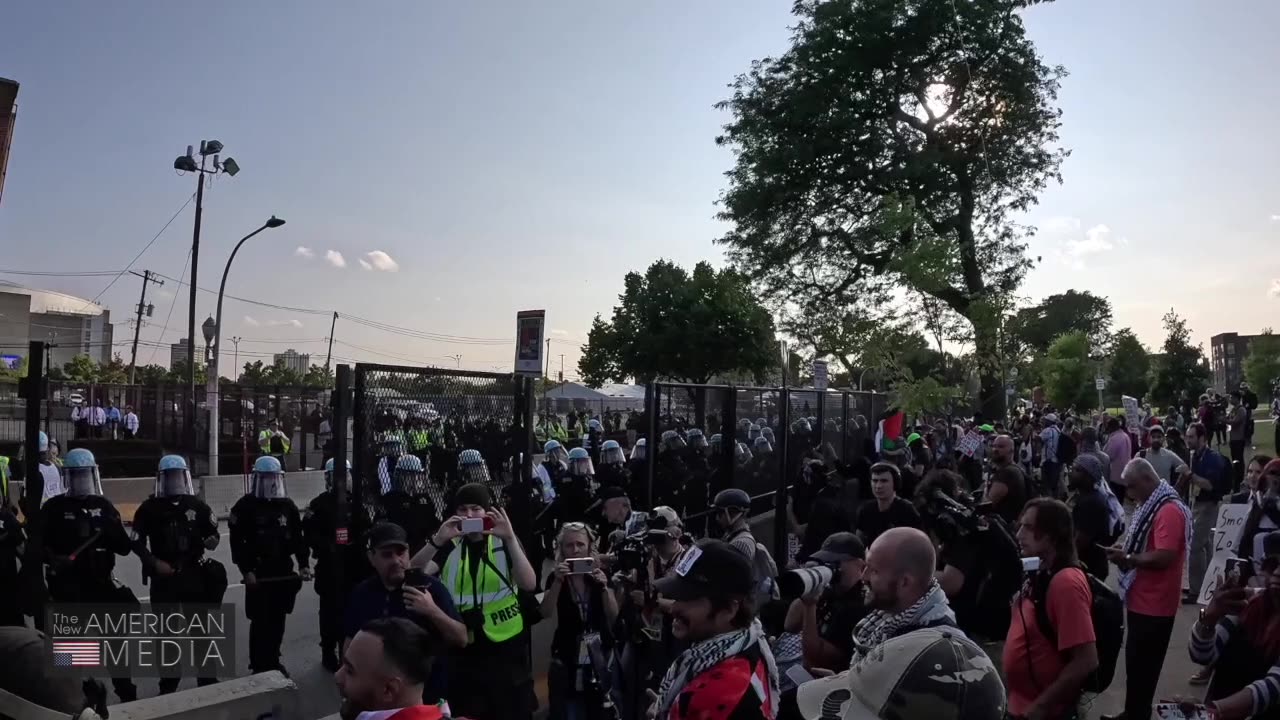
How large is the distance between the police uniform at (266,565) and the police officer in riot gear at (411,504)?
1.77 metres

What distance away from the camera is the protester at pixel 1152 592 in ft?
17.9

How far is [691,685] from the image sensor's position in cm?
273

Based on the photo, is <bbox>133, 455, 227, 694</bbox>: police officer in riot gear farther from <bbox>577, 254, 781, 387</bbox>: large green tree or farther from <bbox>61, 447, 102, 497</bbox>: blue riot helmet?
<bbox>577, 254, 781, 387</bbox>: large green tree

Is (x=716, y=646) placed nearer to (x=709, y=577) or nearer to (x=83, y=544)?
(x=709, y=577)

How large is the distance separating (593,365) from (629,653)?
57121 mm

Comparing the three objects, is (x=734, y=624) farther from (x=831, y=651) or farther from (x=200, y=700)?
(x=200, y=700)

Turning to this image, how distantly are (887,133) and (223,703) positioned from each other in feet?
92.1

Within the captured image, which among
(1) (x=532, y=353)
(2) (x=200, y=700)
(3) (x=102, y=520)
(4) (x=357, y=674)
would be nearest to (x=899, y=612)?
(4) (x=357, y=674)

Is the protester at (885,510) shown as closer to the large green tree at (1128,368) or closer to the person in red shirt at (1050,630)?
the person in red shirt at (1050,630)

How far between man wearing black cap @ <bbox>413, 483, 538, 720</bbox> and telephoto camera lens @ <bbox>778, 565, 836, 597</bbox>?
1.82 m

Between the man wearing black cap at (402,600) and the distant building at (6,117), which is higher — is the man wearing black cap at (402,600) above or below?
below

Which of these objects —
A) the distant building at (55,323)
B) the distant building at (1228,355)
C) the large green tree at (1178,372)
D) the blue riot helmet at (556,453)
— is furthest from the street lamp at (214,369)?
the distant building at (1228,355)

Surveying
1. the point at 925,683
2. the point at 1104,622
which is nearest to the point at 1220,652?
the point at 1104,622

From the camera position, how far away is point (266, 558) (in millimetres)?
7441
